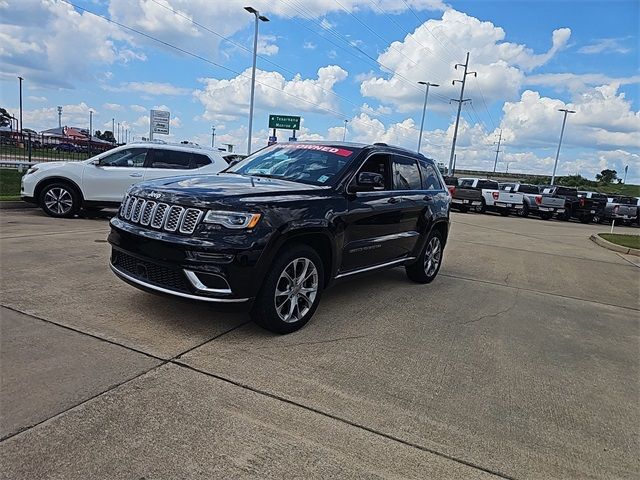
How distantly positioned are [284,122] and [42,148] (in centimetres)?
1709

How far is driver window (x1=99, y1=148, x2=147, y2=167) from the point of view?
10.6m

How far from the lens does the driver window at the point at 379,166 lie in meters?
5.35

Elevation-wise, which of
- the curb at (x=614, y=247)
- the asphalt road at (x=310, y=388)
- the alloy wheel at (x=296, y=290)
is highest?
the alloy wheel at (x=296, y=290)

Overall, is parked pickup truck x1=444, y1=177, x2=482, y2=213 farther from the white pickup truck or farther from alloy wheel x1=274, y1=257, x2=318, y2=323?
alloy wheel x1=274, y1=257, x2=318, y2=323

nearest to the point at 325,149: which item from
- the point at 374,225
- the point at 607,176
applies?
the point at 374,225

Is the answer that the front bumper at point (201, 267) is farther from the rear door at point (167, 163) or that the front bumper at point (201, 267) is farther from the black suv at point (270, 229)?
the rear door at point (167, 163)

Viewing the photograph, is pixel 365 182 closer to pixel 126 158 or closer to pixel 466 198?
pixel 126 158

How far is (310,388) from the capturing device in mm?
3402

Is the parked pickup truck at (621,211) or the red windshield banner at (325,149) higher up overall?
the red windshield banner at (325,149)

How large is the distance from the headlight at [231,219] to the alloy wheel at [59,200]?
25.9ft

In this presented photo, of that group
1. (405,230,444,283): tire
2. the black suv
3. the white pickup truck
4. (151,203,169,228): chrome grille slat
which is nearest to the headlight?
the black suv

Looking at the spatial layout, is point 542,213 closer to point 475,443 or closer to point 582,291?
point 582,291

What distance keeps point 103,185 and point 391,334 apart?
816cm

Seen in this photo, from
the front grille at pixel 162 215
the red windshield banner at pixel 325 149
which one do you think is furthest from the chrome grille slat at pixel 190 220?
the red windshield banner at pixel 325 149
